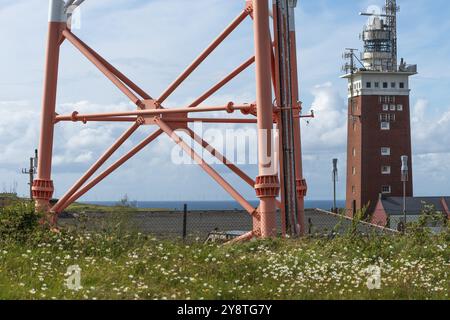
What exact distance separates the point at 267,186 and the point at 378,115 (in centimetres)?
5550

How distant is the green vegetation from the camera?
10.1 m

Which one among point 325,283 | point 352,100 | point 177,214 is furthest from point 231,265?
point 352,100

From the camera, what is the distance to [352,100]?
7056cm

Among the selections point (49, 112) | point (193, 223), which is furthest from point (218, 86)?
point (193, 223)

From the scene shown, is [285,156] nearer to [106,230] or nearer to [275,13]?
[275,13]

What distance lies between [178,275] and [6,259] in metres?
2.73

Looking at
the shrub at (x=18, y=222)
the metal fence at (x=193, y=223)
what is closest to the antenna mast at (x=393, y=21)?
the metal fence at (x=193, y=223)

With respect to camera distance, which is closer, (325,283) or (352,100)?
(325,283)

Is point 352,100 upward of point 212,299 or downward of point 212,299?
upward

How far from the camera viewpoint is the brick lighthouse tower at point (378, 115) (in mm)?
67750

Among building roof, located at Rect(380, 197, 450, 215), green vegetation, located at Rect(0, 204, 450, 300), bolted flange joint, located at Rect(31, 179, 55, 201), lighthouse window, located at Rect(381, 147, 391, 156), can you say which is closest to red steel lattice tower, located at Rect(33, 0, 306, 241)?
bolted flange joint, located at Rect(31, 179, 55, 201)

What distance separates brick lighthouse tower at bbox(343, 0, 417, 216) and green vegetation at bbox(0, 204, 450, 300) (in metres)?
54.5
